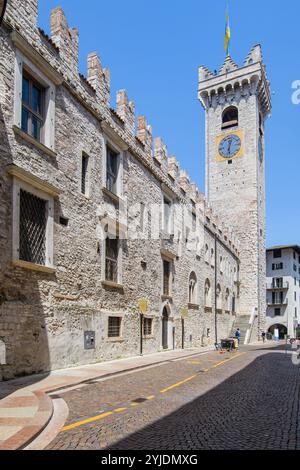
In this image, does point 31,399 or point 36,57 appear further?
point 36,57

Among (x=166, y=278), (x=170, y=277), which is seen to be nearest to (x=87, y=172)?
(x=166, y=278)

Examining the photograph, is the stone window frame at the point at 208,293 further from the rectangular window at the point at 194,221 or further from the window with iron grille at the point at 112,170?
the window with iron grille at the point at 112,170

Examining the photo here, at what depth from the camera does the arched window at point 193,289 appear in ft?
93.3

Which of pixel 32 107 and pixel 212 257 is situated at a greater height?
pixel 32 107

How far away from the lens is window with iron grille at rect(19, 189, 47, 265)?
1186cm

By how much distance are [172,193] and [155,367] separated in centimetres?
1243

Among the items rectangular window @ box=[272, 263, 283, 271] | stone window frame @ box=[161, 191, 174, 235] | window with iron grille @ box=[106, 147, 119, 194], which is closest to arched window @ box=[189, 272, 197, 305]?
stone window frame @ box=[161, 191, 174, 235]

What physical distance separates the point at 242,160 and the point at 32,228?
3796cm

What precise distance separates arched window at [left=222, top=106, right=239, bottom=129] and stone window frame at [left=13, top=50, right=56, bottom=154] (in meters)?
38.1

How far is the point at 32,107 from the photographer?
42.3ft

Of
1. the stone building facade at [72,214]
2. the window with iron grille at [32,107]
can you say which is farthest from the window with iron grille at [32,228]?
the window with iron grille at [32,107]

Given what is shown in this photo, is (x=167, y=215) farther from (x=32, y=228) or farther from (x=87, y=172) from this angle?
(x=32, y=228)

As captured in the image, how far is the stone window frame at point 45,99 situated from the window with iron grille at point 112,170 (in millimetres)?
4505

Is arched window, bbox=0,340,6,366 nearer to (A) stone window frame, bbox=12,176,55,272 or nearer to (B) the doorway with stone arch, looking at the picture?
(A) stone window frame, bbox=12,176,55,272
